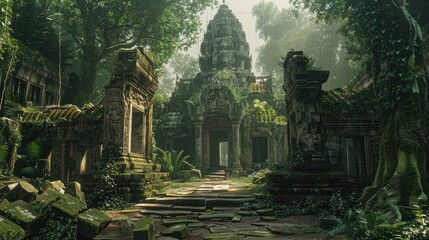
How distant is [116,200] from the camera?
7.63m

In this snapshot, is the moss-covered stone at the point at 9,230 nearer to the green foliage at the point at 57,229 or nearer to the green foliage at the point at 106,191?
the green foliage at the point at 57,229

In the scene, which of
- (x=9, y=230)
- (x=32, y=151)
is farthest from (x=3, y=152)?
(x=9, y=230)

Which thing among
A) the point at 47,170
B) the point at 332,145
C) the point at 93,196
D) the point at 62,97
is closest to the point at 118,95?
the point at 93,196

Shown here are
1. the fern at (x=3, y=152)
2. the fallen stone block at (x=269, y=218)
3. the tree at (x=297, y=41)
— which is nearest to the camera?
the fallen stone block at (x=269, y=218)

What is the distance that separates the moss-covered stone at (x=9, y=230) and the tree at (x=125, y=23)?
15.9 metres

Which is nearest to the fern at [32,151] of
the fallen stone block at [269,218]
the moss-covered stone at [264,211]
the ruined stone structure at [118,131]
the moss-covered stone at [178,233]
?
the ruined stone structure at [118,131]

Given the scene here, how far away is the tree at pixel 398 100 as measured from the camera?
5.20m

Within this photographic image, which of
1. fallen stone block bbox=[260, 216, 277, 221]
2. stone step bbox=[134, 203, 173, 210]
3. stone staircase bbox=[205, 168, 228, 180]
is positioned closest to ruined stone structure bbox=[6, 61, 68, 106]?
stone staircase bbox=[205, 168, 228, 180]

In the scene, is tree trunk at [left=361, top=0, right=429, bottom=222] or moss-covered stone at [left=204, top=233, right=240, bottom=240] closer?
moss-covered stone at [left=204, top=233, right=240, bottom=240]

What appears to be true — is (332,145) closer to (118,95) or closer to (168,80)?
(118,95)

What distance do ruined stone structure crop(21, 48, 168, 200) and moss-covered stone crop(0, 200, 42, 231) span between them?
3552 mm

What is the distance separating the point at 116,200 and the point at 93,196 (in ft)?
1.89

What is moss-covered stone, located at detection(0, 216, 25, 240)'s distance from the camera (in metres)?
3.40

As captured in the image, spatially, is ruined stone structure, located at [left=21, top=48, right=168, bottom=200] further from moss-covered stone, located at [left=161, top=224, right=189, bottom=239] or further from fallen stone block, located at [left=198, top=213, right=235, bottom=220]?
moss-covered stone, located at [left=161, top=224, right=189, bottom=239]
